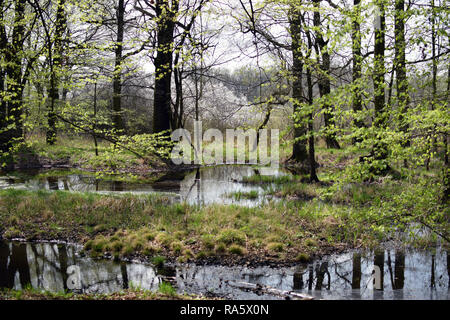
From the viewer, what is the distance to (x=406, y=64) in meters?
5.56

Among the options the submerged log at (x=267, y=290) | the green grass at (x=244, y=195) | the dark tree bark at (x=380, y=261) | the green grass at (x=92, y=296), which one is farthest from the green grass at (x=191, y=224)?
the green grass at (x=92, y=296)

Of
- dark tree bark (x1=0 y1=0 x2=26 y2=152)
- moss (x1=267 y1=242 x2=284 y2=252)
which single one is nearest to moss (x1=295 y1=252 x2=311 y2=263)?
moss (x1=267 y1=242 x2=284 y2=252)

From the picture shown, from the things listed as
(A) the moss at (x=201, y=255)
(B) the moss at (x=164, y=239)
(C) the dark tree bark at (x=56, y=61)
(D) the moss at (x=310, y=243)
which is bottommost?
(A) the moss at (x=201, y=255)

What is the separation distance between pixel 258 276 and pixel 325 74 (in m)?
3.96

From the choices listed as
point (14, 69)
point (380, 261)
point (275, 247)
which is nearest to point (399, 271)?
point (380, 261)

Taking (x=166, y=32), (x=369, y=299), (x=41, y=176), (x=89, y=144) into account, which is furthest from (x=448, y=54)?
(x=89, y=144)

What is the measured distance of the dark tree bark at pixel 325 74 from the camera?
5.58 m

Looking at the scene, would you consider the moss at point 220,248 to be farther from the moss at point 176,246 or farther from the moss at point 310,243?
the moss at point 310,243

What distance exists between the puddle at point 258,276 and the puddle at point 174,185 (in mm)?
3416

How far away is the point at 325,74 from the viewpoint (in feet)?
22.9

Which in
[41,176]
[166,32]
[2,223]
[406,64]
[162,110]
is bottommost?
[2,223]

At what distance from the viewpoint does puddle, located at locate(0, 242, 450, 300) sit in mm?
5324
